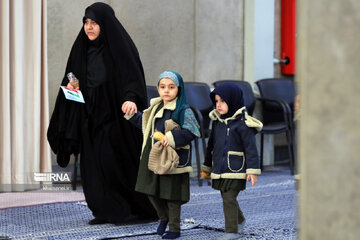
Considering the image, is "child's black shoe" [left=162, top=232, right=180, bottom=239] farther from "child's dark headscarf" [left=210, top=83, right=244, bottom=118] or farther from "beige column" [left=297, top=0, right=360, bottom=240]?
"beige column" [left=297, top=0, right=360, bottom=240]

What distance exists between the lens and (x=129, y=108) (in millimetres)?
3844

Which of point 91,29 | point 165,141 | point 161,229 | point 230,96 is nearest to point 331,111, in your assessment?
point 165,141

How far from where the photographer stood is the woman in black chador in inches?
159

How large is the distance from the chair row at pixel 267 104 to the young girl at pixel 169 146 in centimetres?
235

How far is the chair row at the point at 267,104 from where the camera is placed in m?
6.41

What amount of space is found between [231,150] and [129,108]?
0.73 metres

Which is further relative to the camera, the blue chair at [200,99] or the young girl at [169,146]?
the blue chair at [200,99]

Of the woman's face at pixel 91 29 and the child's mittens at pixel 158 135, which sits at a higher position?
the woman's face at pixel 91 29

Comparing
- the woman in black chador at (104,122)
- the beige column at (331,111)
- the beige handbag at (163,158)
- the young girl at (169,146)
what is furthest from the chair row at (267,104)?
the beige column at (331,111)

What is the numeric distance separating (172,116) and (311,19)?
2817 millimetres

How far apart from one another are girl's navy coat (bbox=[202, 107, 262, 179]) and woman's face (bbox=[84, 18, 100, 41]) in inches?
42.1

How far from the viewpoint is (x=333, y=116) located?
0.74 meters

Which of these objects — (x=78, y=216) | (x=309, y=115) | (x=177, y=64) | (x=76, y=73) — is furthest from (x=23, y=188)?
(x=309, y=115)

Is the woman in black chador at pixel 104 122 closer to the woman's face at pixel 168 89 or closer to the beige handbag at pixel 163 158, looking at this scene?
the woman's face at pixel 168 89
